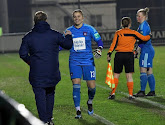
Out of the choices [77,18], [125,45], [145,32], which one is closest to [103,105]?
[125,45]

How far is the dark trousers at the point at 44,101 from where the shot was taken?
5.85 meters

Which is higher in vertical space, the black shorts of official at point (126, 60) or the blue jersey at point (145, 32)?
the blue jersey at point (145, 32)

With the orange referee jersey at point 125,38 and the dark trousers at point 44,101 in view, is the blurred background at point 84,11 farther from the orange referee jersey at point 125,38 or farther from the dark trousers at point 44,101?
the dark trousers at point 44,101

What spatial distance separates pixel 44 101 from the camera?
5926 millimetres

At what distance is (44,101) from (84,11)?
3580 centimetres

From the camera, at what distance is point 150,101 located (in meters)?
8.73

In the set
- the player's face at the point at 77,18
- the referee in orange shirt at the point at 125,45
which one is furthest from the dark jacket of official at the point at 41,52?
the referee in orange shirt at the point at 125,45

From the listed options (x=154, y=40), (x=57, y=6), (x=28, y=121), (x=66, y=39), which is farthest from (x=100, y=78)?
(x=57, y=6)

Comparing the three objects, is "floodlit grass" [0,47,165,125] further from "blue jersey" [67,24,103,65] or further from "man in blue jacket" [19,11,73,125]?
"man in blue jacket" [19,11,73,125]

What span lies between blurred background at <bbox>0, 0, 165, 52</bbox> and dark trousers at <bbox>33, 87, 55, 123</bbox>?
26.7 meters

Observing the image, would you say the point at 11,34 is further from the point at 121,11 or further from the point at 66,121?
the point at 66,121

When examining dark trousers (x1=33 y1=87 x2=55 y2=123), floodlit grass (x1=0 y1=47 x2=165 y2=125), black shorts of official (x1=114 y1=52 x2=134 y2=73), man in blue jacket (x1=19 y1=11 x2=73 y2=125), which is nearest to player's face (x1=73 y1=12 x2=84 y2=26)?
man in blue jacket (x1=19 y1=11 x2=73 y2=125)

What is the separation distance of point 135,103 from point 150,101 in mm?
355

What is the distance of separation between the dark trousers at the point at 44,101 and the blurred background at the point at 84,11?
87.6ft
